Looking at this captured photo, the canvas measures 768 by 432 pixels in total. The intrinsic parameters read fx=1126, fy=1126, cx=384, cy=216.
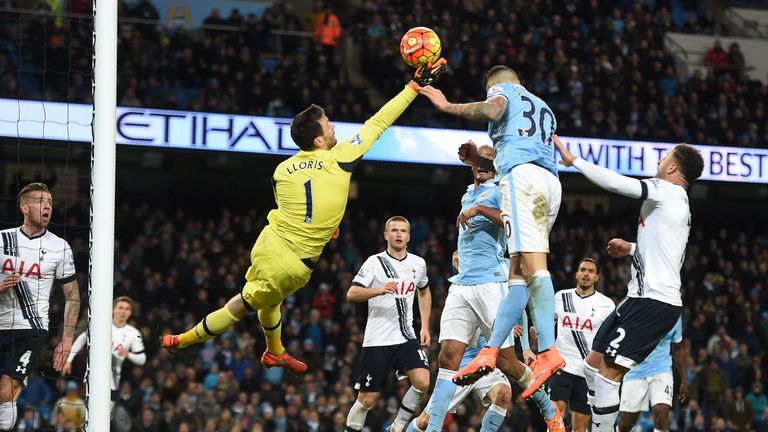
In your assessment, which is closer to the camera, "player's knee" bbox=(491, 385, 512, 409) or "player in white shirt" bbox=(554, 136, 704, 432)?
"player in white shirt" bbox=(554, 136, 704, 432)

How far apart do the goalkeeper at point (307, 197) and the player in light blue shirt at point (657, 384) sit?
4105 millimetres

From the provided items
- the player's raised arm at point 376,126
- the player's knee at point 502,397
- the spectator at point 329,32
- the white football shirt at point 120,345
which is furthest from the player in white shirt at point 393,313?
the spectator at point 329,32

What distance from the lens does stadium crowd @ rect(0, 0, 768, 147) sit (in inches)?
846

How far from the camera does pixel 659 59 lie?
1036 inches

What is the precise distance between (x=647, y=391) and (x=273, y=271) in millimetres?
4950

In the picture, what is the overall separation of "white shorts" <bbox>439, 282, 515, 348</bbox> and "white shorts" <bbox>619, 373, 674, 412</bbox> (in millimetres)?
2452

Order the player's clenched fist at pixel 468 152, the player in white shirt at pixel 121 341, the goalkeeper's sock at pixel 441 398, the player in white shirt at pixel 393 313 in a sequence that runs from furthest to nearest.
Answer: the player in white shirt at pixel 121 341, the player in white shirt at pixel 393 313, the goalkeeper's sock at pixel 441 398, the player's clenched fist at pixel 468 152

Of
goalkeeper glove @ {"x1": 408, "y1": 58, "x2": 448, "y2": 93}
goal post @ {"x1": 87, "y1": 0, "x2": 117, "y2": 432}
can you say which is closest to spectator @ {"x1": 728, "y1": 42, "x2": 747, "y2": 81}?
goalkeeper glove @ {"x1": 408, "y1": 58, "x2": 448, "y2": 93}

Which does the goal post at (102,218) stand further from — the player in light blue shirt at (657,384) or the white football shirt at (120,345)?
the player in light blue shirt at (657,384)

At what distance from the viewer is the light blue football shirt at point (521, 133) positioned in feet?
27.9

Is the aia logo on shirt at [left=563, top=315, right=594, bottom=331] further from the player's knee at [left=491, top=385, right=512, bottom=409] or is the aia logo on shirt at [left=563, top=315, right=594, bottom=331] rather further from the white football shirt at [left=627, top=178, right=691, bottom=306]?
the white football shirt at [left=627, top=178, right=691, bottom=306]

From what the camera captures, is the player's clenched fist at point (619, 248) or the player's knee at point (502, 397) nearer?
the player's clenched fist at point (619, 248)

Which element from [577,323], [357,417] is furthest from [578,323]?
[357,417]

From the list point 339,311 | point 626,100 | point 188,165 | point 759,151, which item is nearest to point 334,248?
point 339,311
